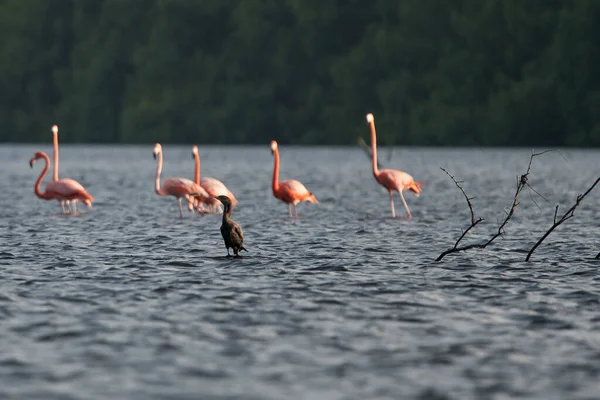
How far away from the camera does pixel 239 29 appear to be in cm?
10162

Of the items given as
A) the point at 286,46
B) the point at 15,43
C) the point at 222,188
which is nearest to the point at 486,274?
the point at 222,188

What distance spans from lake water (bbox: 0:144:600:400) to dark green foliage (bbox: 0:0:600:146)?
58415 mm

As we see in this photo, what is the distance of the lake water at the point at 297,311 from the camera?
370 inches

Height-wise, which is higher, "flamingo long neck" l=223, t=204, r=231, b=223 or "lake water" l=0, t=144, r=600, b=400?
"flamingo long neck" l=223, t=204, r=231, b=223

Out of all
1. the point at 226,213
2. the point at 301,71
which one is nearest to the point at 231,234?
the point at 226,213

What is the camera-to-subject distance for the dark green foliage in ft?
269

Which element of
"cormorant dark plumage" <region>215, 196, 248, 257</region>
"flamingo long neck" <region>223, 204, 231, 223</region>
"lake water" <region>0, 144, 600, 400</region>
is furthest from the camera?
"flamingo long neck" <region>223, 204, 231, 223</region>

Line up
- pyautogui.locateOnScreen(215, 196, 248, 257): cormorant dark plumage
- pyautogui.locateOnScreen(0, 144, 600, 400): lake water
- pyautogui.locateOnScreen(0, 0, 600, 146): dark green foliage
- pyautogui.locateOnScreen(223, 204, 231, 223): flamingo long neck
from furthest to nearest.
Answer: pyautogui.locateOnScreen(0, 0, 600, 146): dark green foliage → pyautogui.locateOnScreen(223, 204, 231, 223): flamingo long neck → pyautogui.locateOnScreen(215, 196, 248, 257): cormorant dark plumage → pyautogui.locateOnScreen(0, 144, 600, 400): lake water

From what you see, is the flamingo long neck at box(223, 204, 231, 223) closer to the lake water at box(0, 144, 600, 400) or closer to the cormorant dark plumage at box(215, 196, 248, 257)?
the cormorant dark plumage at box(215, 196, 248, 257)

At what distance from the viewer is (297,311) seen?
12.7m

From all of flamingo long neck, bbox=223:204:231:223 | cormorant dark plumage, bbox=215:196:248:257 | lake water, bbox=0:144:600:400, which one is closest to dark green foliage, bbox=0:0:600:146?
lake water, bbox=0:144:600:400

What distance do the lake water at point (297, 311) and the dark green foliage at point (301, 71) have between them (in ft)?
192

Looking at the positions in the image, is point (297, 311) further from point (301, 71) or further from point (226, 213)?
point (301, 71)

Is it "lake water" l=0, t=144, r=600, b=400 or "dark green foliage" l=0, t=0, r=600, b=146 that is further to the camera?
"dark green foliage" l=0, t=0, r=600, b=146
